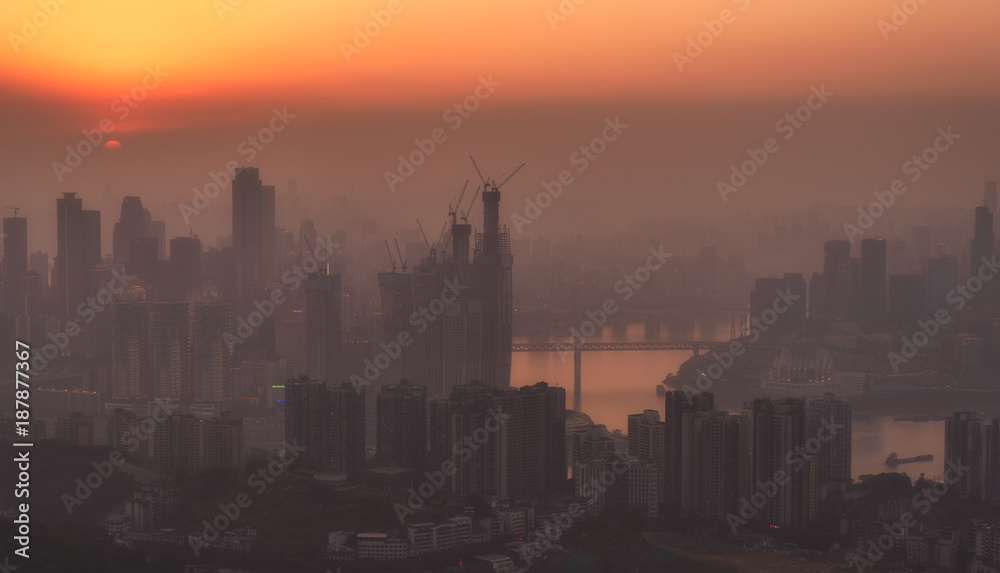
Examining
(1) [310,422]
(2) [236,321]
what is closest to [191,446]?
(1) [310,422]

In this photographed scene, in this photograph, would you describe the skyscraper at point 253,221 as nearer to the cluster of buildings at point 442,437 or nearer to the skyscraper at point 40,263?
the skyscraper at point 40,263

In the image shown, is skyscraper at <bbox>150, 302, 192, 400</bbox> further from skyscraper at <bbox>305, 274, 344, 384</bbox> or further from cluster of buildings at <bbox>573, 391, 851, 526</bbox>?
cluster of buildings at <bbox>573, 391, 851, 526</bbox>

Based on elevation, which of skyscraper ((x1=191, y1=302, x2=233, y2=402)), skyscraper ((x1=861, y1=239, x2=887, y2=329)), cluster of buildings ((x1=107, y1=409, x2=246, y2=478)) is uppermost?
skyscraper ((x1=861, y1=239, x2=887, y2=329))

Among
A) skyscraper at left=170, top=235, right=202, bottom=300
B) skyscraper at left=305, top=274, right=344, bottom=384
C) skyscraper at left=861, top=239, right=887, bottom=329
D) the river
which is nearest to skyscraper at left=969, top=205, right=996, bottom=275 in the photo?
skyscraper at left=861, top=239, right=887, bottom=329

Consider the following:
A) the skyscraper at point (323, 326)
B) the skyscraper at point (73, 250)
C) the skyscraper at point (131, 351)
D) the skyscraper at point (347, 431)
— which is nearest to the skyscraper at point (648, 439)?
the skyscraper at point (347, 431)

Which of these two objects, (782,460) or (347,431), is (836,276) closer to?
(782,460)

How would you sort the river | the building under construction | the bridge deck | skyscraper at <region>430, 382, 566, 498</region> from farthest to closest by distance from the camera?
the bridge deck → the building under construction → the river → skyscraper at <region>430, 382, 566, 498</region>
